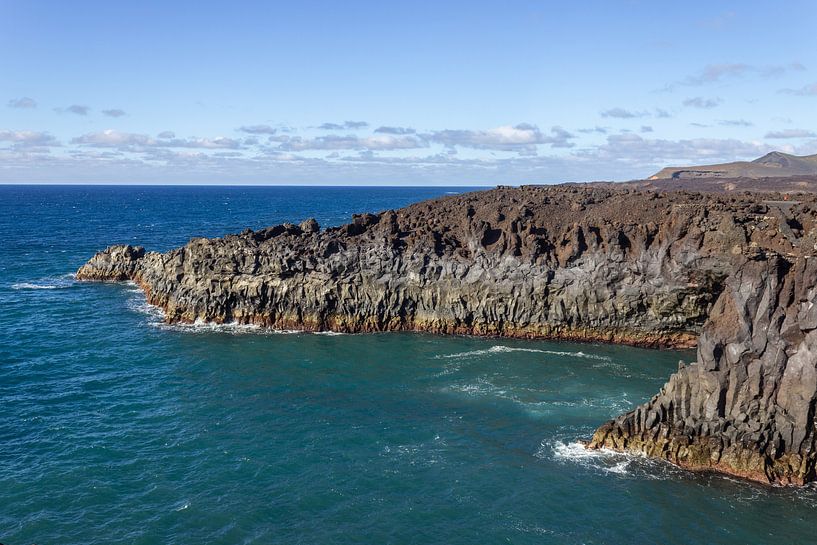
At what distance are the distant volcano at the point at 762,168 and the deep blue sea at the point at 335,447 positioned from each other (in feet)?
416

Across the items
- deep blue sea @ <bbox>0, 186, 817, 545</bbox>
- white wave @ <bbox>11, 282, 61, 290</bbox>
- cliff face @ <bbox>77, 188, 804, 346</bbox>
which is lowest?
deep blue sea @ <bbox>0, 186, 817, 545</bbox>

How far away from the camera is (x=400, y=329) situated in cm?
6244

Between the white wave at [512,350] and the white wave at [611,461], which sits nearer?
the white wave at [611,461]

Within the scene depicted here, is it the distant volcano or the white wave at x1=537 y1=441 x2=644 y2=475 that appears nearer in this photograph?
the white wave at x1=537 y1=441 x2=644 y2=475

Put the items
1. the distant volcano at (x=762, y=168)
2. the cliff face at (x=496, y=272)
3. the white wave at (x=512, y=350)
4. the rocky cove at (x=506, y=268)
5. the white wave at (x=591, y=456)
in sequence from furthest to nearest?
1. the distant volcano at (x=762, y=168)
2. the cliff face at (x=496, y=272)
3. the rocky cove at (x=506, y=268)
4. the white wave at (x=512, y=350)
5. the white wave at (x=591, y=456)

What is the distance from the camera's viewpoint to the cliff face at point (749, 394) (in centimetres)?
3409

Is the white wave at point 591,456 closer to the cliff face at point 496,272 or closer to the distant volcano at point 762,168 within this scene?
the cliff face at point 496,272

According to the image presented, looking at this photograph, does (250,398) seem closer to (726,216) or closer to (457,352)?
(457,352)

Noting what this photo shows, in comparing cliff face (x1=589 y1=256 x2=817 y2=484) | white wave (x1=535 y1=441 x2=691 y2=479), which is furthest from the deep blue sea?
cliff face (x1=589 y1=256 x2=817 y2=484)

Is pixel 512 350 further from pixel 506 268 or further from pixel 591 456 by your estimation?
pixel 591 456

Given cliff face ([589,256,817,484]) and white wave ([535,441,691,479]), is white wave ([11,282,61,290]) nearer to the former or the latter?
white wave ([535,441,691,479])

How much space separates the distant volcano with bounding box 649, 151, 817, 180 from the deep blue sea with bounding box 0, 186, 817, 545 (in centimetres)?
12694

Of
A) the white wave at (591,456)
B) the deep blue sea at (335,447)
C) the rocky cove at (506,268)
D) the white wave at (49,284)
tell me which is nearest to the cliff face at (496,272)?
the rocky cove at (506,268)

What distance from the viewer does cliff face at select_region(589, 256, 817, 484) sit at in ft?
112
